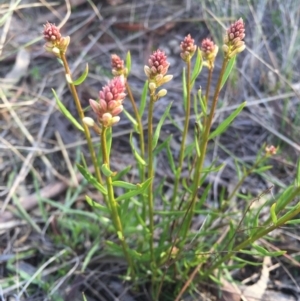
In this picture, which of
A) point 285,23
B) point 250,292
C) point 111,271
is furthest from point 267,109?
point 111,271

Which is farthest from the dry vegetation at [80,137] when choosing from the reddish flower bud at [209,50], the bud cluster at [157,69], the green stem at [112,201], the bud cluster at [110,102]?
the bud cluster at [110,102]

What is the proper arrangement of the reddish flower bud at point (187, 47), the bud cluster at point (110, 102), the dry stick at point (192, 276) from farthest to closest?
the dry stick at point (192, 276) < the reddish flower bud at point (187, 47) < the bud cluster at point (110, 102)

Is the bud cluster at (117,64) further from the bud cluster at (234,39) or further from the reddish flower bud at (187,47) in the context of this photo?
the bud cluster at (234,39)

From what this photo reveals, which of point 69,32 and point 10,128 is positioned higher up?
point 69,32

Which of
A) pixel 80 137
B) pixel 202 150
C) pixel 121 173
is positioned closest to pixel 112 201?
pixel 121 173

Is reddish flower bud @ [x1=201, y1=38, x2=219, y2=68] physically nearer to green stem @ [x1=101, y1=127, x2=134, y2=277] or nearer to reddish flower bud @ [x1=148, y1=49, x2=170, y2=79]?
reddish flower bud @ [x1=148, y1=49, x2=170, y2=79]

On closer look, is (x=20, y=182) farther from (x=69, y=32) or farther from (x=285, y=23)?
(x=285, y=23)
